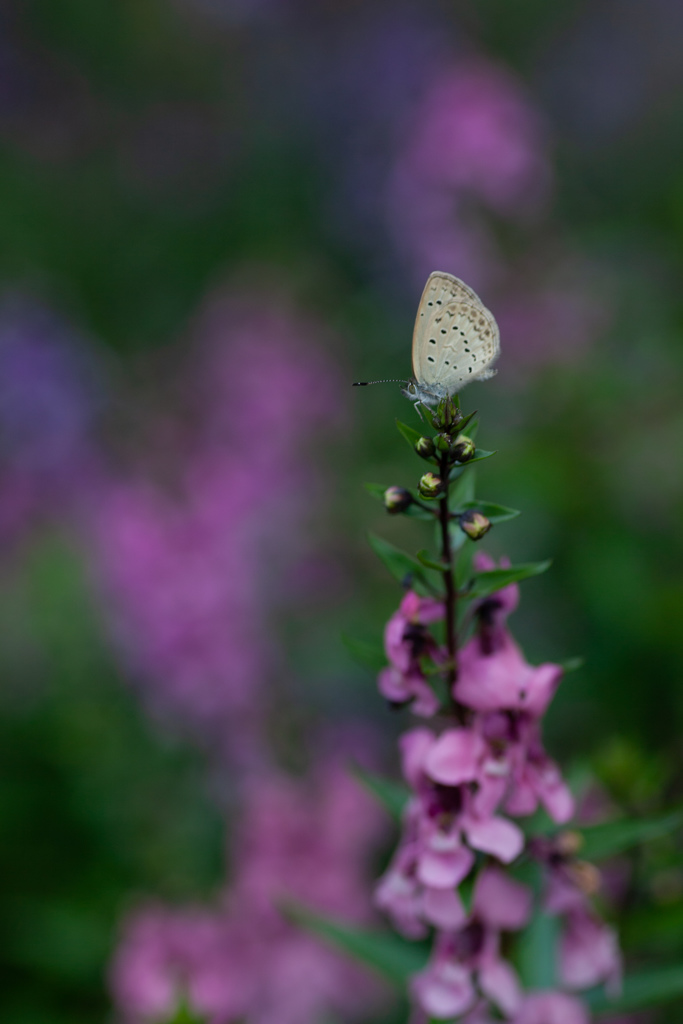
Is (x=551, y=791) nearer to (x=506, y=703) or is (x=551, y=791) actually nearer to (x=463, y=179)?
(x=506, y=703)

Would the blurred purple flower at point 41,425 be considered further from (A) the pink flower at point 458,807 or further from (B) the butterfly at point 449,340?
(A) the pink flower at point 458,807

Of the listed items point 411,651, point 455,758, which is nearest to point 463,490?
point 411,651

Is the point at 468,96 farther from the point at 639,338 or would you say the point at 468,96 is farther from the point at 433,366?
the point at 433,366

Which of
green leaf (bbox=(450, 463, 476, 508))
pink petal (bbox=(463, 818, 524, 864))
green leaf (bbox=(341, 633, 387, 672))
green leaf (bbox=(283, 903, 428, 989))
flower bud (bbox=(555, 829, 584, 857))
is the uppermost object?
green leaf (bbox=(450, 463, 476, 508))

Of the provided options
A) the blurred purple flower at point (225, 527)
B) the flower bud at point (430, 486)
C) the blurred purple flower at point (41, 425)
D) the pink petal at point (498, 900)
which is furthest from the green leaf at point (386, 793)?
the blurred purple flower at point (41, 425)

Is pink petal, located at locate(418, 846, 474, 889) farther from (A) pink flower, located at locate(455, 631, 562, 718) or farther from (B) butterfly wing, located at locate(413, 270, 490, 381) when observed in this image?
(B) butterfly wing, located at locate(413, 270, 490, 381)

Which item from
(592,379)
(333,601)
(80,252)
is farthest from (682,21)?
(333,601)

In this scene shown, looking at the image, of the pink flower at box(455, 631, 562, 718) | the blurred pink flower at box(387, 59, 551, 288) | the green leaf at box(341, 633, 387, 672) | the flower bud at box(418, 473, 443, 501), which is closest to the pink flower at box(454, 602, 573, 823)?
the pink flower at box(455, 631, 562, 718)
